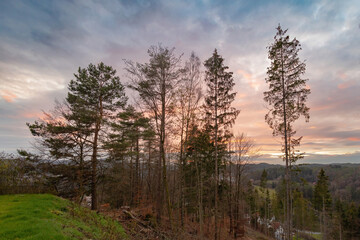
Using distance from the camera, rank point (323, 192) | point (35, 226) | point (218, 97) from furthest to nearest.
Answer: point (323, 192), point (218, 97), point (35, 226)

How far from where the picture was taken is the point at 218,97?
42.5ft

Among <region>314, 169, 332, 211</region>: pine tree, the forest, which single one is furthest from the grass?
<region>314, 169, 332, 211</region>: pine tree

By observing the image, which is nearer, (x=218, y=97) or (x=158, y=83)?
(x=158, y=83)

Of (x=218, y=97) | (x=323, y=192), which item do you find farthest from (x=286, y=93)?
(x=323, y=192)

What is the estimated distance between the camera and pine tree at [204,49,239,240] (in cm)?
1271

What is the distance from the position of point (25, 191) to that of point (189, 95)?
1302 centimetres

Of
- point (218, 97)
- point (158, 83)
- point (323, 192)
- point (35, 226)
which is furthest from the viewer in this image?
point (323, 192)

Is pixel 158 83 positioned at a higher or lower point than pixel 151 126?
higher

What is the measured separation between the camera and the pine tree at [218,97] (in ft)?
41.7

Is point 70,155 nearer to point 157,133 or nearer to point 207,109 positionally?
point 157,133

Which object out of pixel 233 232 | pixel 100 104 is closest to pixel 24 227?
pixel 100 104

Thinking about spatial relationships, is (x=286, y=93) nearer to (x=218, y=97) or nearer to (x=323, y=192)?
(x=218, y=97)

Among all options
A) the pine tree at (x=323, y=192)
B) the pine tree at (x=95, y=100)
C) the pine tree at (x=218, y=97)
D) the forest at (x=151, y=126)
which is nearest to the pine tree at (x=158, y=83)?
the forest at (x=151, y=126)

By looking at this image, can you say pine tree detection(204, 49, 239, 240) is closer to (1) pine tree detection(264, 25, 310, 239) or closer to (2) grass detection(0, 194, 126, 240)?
(1) pine tree detection(264, 25, 310, 239)
